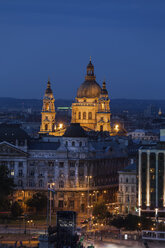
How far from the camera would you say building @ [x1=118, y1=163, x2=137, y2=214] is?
494 feet

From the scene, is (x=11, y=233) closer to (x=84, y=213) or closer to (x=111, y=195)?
(x=84, y=213)

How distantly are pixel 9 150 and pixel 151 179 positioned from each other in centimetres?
2678

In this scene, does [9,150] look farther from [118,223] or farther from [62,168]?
[118,223]

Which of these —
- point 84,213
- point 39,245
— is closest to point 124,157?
point 84,213

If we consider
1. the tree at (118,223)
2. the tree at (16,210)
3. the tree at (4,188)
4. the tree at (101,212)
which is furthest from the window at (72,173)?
the tree at (118,223)

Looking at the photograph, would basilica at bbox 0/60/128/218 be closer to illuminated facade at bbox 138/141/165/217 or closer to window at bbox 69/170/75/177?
window at bbox 69/170/75/177

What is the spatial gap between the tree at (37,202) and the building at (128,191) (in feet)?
33.6

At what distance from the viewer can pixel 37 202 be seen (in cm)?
15512

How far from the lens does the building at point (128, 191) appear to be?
15050cm

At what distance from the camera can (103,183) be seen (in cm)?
16812

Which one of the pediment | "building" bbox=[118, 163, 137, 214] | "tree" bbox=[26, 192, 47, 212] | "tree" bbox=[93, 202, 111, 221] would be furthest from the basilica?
"tree" bbox=[93, 202, 111, 221]

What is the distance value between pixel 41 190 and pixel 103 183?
33.1 ft

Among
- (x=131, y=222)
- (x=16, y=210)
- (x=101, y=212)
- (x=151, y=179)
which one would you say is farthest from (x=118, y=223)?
(x=16, y=210)

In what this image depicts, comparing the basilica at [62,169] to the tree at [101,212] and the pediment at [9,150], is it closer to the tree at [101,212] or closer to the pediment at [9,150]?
the pediment at [9,150]
